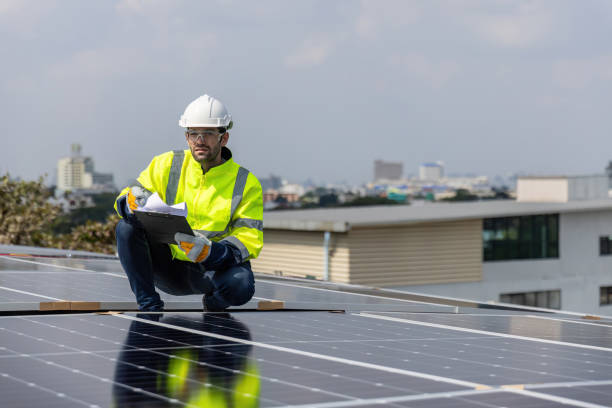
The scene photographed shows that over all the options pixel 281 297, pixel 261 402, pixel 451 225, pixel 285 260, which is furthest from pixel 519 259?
pixel 261 402

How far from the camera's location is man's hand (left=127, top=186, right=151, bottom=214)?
7.88 meters

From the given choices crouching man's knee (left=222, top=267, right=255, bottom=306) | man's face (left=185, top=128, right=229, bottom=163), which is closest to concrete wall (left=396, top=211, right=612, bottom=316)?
crouching man's knee (left=222, top=267, right=255, bottom=306)

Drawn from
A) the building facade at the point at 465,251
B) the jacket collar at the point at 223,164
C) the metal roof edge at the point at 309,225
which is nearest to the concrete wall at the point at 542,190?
the building facade at the point at 465,251

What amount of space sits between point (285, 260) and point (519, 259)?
1104 centimetres

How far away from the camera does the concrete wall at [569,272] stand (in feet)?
132

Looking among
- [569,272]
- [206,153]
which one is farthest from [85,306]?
[569,272]

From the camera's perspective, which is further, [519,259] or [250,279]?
[519,259]

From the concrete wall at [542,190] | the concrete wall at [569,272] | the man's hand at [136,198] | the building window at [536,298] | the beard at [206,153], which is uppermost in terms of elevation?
the concrete wall at [542,190]

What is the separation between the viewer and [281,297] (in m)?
10.7

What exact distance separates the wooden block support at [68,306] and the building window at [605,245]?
39.6 meters

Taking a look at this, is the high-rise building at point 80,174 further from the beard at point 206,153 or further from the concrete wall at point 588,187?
the beard at point 206,153

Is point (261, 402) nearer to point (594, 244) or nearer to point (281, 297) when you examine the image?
point (281, 297)

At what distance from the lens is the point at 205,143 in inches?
332

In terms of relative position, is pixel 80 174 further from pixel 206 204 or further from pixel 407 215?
pixel 206 204
